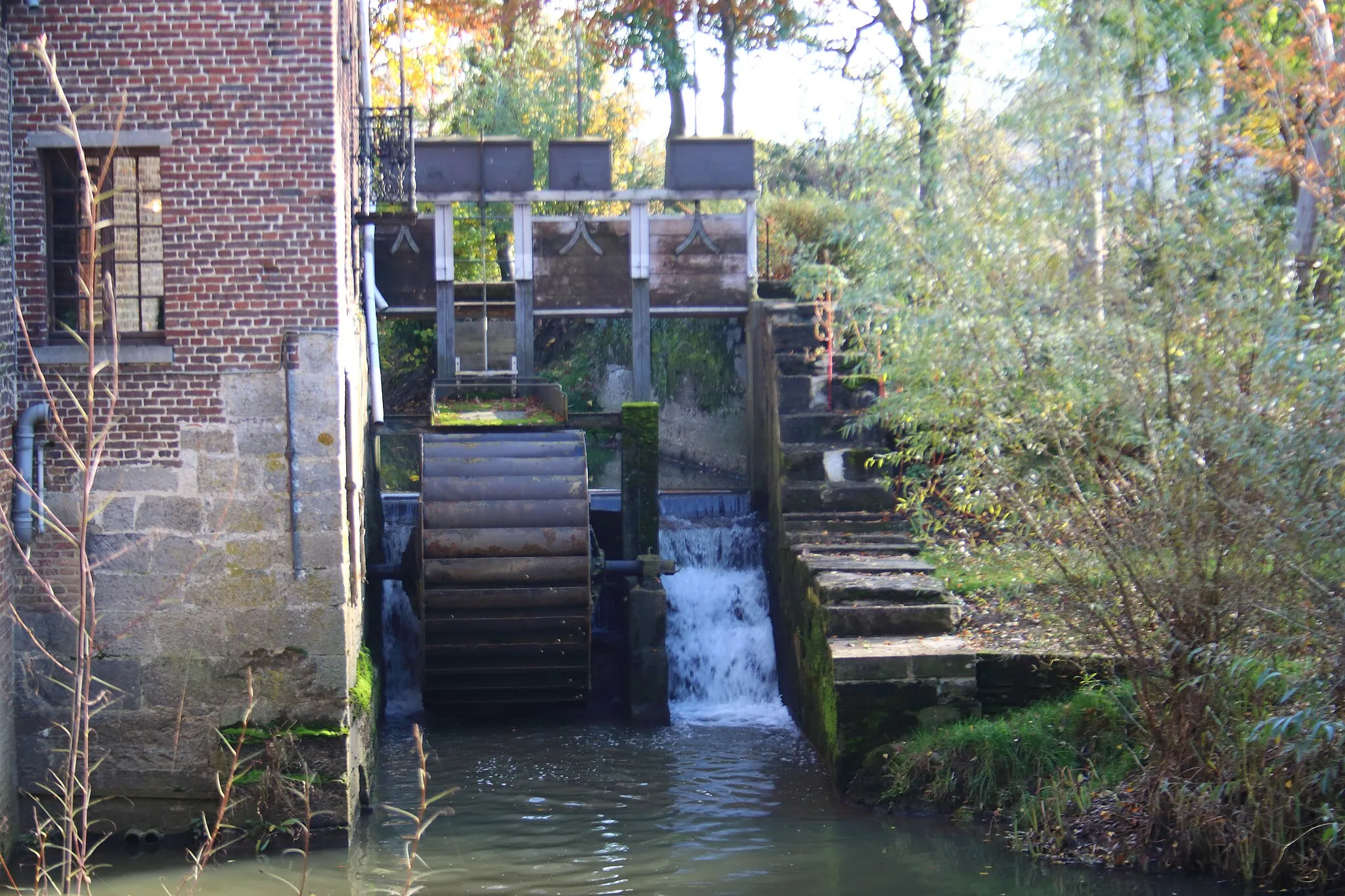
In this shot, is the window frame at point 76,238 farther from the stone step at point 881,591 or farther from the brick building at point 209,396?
the stone step at point 881,591

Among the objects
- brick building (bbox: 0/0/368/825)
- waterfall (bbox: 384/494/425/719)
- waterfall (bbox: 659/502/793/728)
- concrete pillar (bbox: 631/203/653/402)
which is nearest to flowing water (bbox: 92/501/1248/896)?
waterfall (bbox: 659/502/793/728)

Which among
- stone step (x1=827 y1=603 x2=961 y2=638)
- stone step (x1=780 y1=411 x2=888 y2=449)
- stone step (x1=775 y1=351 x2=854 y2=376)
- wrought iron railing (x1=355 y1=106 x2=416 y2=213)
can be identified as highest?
wrought iron railing (x1=355 y1=106 x2=416 y2=213)

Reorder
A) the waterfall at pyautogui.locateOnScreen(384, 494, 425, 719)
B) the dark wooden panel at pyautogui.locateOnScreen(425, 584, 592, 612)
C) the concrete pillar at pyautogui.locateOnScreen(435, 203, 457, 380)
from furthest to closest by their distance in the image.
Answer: the concrete pillar at pyautogui.locateOnScreen(435, 203, 457, 380), the waterfall at pyautogui.locateOnScreen(384, 494, 425, 719), the dark wooden panel at pyautogui.locateOnScreen(425, 584, 592, 612)

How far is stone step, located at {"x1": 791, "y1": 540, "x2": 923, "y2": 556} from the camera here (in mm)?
9586

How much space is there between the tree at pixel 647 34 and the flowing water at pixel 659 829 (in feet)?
30.3

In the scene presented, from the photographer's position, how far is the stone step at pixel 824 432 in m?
11.1

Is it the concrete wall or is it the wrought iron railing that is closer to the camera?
the concrete wall

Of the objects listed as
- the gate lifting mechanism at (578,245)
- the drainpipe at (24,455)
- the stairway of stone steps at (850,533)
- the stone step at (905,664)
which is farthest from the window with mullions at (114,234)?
the gate lifting mechanism at (578,245)

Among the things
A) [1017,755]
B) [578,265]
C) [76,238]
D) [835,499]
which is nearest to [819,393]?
[835,499]

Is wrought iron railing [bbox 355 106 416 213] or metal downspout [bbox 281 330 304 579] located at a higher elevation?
wrought iron railing [bbox 355 106 416 213]

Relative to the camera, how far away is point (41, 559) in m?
7.00

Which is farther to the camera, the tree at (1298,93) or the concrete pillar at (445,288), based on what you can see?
the concrete pillar at (445,288)

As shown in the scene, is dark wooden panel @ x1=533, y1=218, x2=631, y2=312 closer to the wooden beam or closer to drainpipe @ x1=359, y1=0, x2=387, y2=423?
the wooden beam

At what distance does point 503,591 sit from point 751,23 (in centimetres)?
977
